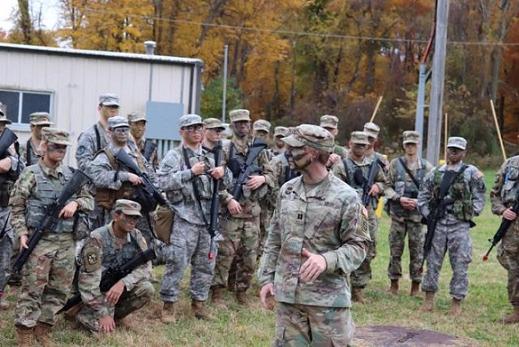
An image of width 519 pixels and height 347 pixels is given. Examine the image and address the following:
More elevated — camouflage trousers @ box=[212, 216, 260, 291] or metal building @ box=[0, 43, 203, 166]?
metal building @ box=[0, 43, 203, 166]

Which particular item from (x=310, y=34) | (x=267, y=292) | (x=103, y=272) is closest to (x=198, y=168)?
(x=103, y=272)

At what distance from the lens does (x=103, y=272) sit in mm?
7285

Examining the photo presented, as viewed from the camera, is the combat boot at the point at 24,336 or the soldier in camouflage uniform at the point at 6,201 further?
the soldier in camouflage uniform at the point at 6,201

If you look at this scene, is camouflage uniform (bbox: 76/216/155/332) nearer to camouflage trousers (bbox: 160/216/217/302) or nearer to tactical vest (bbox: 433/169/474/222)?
camouflage trousers (bbox: 160/216/217/302)

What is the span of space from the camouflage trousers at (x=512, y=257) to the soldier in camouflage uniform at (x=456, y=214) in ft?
1.26

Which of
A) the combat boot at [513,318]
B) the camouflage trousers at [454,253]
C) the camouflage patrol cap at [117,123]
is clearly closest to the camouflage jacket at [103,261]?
the camouflage patrol cap at [117,123]

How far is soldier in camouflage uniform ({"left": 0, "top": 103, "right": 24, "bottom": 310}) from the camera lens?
744 centimetres

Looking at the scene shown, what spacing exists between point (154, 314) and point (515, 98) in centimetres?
3785

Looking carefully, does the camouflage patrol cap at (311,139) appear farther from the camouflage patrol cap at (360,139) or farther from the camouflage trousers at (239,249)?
the camouflage patrol cap at (360,139)

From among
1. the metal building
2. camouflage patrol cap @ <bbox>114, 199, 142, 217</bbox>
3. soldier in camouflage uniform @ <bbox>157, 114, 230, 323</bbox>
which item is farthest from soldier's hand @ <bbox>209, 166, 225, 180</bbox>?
the metal building

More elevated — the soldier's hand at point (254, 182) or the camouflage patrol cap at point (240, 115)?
the camouflage patrol cap at point (240, 115)

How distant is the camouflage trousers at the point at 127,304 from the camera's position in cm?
731

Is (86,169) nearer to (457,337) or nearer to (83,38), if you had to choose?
(457,337)

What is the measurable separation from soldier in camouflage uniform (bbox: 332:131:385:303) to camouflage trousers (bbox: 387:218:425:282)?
0.44m
